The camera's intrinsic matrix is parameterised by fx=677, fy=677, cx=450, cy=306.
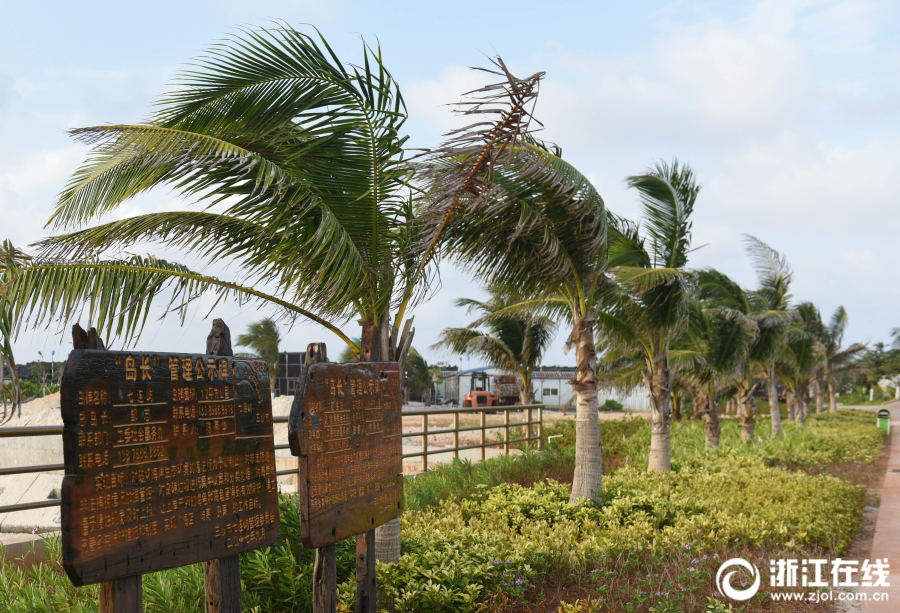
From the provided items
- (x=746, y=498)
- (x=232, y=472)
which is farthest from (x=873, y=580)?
(x=232, y=472)

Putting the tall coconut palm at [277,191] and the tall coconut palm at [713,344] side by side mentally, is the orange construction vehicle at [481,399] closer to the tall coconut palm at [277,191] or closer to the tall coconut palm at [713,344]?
the tall coconut palm at [713,344]

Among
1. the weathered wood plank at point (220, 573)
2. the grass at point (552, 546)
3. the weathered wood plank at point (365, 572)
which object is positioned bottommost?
the grass at point (552, 546)

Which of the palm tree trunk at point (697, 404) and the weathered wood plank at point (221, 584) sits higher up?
the weathered wood plank at point (221, 584)

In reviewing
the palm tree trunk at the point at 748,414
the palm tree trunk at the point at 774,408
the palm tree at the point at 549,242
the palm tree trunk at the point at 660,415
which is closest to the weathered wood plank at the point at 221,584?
the palm tree at the point at 549,242

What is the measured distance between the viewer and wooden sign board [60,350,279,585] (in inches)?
106

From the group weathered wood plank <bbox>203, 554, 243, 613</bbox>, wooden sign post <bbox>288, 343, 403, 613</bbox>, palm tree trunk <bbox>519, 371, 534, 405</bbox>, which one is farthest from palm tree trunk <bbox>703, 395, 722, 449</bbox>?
weathered wood plank <bbox>203, 554, 243, 613</bbox>

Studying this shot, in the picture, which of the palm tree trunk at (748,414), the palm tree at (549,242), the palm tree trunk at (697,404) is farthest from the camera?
the palm tree trunk at (697,404)

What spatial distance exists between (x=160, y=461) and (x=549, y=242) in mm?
5590

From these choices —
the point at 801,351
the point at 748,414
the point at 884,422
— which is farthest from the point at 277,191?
the point at 884,422

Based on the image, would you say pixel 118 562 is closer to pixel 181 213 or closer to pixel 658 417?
pixel 181 213

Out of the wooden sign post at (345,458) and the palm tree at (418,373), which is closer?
the wooden sign post at (345,458)

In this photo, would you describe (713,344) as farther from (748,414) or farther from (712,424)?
(748,414)

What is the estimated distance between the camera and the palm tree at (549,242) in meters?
7.00

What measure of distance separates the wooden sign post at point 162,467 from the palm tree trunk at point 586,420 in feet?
19.1
